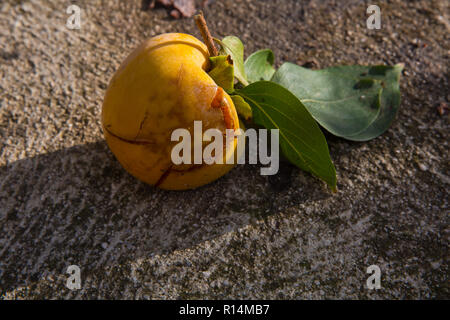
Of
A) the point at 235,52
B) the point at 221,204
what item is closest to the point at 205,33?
the point at 235,52

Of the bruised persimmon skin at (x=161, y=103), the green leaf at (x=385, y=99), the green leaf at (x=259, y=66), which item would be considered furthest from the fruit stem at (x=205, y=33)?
the green leaf at (x=385, y=99)

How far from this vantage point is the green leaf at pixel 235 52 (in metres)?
1.65

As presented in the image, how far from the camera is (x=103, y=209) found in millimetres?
1750

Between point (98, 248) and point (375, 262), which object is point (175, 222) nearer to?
point (98, 248)

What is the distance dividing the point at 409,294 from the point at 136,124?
40.7 inches

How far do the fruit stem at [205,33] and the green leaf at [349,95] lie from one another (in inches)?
15.0

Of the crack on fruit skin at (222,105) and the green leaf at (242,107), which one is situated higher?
the green leaf at (242,107)

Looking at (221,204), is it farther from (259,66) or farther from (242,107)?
(259,66)

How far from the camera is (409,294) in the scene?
1511 mm

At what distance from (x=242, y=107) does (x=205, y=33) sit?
28 cm

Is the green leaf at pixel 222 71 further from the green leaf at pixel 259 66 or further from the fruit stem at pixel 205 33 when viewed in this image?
the green leaf at pixel 259 66
